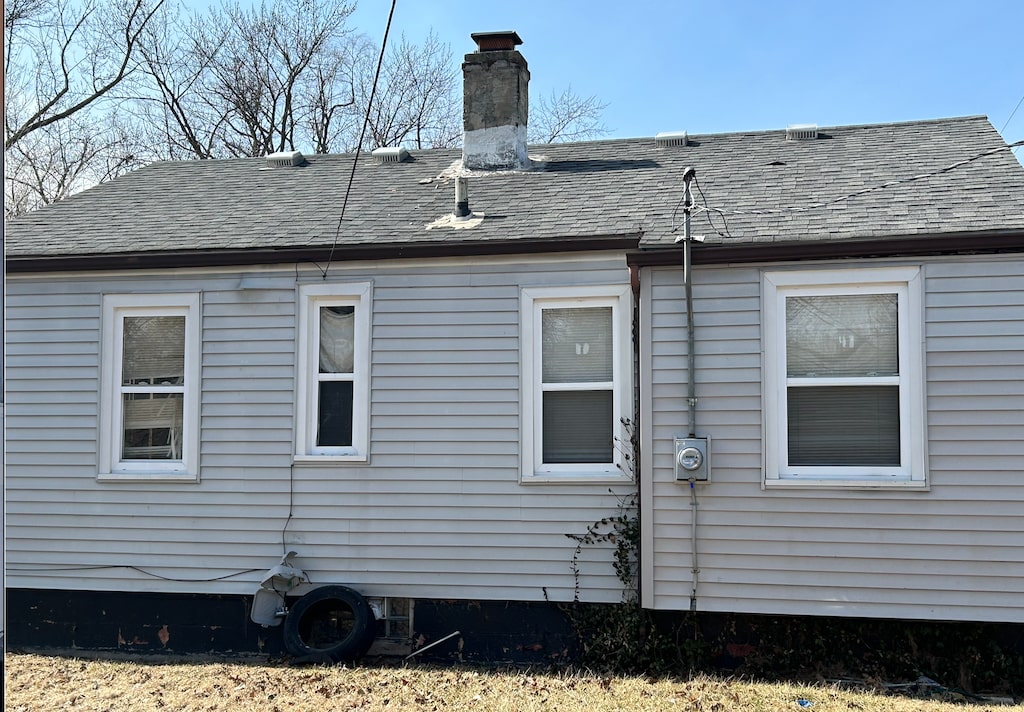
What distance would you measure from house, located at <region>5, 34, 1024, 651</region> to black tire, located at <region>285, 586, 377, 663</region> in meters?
0.16

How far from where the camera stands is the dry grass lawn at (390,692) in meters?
6.44

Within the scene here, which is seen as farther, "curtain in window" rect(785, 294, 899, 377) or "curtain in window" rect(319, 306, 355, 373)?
"curtain in window" rect(319, 306, 355, 373)

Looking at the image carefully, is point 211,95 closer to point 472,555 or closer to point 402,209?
point 402,209

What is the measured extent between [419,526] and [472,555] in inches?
20.1

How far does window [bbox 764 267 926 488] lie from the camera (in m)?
7.00

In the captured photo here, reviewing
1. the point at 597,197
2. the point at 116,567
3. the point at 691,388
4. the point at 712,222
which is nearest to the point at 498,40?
the point at 597,197

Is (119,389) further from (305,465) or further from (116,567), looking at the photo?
(305,465)

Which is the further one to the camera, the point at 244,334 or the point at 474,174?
the point at 474,174

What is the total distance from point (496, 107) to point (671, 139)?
6.60ft

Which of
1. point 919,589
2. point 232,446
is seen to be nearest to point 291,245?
point 232,446

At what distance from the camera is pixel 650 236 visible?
7594 mm

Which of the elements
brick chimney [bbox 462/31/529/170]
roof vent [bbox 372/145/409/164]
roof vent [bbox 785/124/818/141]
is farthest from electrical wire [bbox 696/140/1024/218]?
roof vent [bbox 372/145/409/164]

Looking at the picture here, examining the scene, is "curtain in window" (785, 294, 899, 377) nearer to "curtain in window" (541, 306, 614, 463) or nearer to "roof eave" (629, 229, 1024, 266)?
"roof eave" (629, 229, 1024, 266)

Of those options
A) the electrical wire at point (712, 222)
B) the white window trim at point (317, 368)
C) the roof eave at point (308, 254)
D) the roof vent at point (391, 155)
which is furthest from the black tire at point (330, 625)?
the roof vent at point (391, 155)
